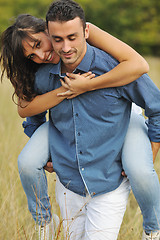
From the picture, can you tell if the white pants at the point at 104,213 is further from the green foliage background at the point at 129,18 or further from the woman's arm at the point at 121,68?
the green foliage background at the point at 129,18

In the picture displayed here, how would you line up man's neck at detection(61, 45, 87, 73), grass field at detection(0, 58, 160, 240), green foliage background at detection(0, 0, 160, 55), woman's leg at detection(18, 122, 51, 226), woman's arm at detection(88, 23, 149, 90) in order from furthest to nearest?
green foliage background at detection(0, 0, 160, 55), grass field at detection(0, 58, 160, 240), woman's leg at detection(18, 122, 51, 226), man's neck at detection(61, 45, 87, 73), woman's arm at detection(88, 23, 149, 90)

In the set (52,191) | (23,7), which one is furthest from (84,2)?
(52,191)

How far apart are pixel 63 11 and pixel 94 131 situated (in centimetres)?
80

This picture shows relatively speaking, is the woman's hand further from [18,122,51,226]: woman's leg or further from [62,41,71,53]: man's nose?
[18,122,51,226]: woman's leg

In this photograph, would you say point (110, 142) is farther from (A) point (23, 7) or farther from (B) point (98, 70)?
(A) point (23, 7)

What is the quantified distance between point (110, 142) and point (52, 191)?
122cm

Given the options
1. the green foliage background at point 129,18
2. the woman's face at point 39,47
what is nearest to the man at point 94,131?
the woman's face at point 39,47

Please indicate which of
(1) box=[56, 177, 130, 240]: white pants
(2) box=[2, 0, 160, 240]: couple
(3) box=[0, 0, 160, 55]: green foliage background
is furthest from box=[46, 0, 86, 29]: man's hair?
(3) box=[0, 0, 160, 55]: green foliage background

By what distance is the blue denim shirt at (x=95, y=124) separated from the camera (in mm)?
2443

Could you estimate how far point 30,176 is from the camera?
257 centimetres

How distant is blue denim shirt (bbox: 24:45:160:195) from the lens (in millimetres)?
2443

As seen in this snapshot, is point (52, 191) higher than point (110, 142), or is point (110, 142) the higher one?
point (110, 142)

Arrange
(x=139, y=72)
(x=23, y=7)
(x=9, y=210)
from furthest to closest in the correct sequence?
(x=23, y=7)
(x=9, y=210)
(x=139, y=72)

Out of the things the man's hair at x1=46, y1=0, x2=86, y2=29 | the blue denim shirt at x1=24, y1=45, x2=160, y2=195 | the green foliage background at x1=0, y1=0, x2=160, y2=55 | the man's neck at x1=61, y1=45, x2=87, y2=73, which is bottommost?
the blue denim shirt at x1=24, y1=45, x2=160, y2=195
